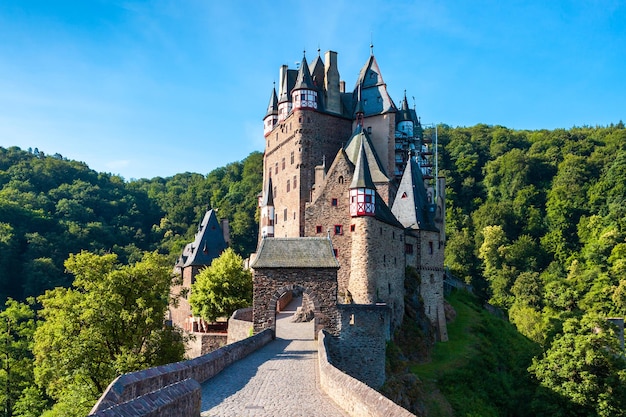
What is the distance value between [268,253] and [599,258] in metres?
61.3

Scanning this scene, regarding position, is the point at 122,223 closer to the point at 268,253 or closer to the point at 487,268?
the point at 487,268

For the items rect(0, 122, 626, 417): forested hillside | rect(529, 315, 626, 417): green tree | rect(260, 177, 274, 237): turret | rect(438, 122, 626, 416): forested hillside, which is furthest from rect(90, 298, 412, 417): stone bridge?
rect(260, 177, 274, 237): turret

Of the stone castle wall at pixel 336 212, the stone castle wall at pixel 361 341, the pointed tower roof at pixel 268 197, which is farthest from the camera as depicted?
the pointed tower roof at pixel 268 197

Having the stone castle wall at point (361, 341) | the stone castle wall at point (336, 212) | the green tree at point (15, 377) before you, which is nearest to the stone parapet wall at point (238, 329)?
the stone castle wall at point (361, 341)

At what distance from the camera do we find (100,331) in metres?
27.1

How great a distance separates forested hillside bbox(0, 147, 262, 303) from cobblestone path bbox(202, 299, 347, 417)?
2547 inches

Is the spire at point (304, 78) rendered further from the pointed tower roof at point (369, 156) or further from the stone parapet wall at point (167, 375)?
the stone parapet wall at point (167, 375)

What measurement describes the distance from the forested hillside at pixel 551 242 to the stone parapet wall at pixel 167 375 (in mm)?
16915

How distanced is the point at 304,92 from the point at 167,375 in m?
43.4

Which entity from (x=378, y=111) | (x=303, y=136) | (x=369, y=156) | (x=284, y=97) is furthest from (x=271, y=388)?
(x=284, y=97)

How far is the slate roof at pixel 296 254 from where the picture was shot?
2808cm

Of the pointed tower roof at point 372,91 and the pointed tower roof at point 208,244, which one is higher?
the pointed tower roof at point 372,91

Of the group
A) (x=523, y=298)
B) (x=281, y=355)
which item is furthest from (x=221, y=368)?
(x=523, y=298)

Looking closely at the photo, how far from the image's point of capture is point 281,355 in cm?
2347
